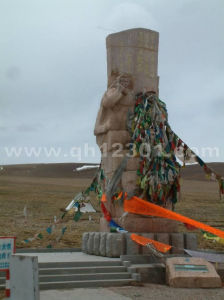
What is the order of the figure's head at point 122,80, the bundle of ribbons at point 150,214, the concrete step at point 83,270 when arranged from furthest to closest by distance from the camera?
the figure's head at point 122,80, the bundle of ribbons at point 150,214, the concrete step at point 83,270

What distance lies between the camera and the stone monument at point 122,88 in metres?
14.9

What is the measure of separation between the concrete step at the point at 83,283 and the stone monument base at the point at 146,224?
226 centimetres

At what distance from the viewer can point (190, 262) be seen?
40.4 feet

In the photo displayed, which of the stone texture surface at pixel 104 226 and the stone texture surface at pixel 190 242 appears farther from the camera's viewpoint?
the stone texture surface at pixel 104 226

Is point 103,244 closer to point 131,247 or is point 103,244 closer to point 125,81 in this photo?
point 131,247

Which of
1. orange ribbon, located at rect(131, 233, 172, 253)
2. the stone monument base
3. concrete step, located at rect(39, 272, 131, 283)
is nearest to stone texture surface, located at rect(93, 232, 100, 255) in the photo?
the stone monument base

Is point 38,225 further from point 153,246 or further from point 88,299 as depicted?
point 88,299

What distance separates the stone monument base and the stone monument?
21.2 inches

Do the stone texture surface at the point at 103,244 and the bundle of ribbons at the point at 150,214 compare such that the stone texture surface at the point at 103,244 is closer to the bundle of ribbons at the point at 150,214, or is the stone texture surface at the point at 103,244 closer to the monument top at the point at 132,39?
the bundle of ribbons at the point at 150,214

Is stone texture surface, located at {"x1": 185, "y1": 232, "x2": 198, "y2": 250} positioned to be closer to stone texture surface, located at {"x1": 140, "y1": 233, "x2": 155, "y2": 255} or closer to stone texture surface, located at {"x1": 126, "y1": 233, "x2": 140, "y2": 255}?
stone texture surface, located at {"x1": 140, "y1": 233, "x2": 155, "y2": 255}

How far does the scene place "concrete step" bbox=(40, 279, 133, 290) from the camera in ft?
37.5

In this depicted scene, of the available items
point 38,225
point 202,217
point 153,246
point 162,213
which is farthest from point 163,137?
point 202,217

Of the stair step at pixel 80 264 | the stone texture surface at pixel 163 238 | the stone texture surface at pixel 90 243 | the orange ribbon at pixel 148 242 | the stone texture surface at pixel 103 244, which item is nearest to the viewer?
the stair step at pixel 80 264

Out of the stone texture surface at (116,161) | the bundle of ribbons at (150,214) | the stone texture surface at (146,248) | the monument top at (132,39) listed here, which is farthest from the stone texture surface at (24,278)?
the monument top at (132,39)
